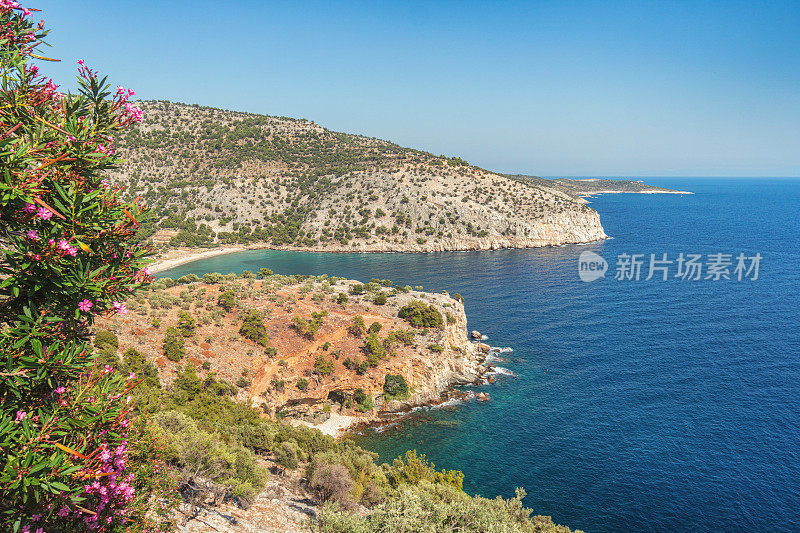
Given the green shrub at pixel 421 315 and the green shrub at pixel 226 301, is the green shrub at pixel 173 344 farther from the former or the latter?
the green shrub at pixel 421 315

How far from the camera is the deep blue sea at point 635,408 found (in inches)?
1178

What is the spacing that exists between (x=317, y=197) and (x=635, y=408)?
114 metres

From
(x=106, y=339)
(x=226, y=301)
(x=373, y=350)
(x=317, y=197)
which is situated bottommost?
(x=373, y=350)

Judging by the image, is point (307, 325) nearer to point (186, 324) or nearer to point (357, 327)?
point (357, 327)

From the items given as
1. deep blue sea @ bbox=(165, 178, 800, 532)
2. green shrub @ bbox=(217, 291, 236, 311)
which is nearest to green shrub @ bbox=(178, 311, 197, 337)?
green shrub @ bbox=(217, 291, 236, 311)

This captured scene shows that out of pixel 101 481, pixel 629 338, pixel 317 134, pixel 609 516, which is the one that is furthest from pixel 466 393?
pixel 317 134

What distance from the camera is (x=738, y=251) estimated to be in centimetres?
10638

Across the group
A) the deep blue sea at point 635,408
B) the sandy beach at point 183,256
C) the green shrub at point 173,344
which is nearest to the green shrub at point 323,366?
the deep blue sea at point 635,408

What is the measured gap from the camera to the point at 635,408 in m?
40.9

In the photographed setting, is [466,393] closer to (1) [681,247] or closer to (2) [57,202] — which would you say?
(2) [57,202]

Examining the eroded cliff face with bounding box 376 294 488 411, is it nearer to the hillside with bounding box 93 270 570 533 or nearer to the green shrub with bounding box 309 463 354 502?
the hillside with bounding box 93 270 570 533

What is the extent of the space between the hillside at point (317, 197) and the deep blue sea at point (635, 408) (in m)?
41.7

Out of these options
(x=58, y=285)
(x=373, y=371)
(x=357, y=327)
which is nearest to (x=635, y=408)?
(x=373, y=371)

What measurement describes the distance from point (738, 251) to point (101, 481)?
5277 inches
